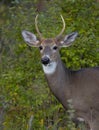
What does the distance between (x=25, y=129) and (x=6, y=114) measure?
2.27 ft

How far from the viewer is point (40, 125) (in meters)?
14.2

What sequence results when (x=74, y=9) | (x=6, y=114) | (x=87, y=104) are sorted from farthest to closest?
(x=74, y=9), (x=6, y=114), (x=87, y=104)

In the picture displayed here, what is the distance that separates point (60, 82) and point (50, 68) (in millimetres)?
265

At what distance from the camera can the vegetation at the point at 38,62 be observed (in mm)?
14484

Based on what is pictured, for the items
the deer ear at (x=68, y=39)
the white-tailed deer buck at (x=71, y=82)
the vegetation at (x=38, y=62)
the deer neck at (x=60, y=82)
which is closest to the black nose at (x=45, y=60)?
the white-tailed deer buck at (x=71, y=82)

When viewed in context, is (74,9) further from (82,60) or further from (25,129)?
(25,129)

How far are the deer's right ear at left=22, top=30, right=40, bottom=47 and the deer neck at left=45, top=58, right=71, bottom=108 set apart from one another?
53 cm

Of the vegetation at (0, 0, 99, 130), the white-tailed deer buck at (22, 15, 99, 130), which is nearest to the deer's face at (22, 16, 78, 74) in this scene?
the white-tailed deer buck at (22, 15, 99, 130)

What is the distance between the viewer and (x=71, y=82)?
45.0 feet

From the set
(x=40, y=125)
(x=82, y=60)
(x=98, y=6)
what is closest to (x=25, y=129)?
(x=40, y=125)

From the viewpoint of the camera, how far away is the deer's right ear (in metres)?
14.0

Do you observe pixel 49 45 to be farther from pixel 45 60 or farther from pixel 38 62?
pixel 38 62

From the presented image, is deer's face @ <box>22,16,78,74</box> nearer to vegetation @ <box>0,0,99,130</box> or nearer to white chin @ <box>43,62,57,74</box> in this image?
white chin @ <box>43,62,57,74</box>

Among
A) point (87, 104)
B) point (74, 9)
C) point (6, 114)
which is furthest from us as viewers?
point (74, 9)
